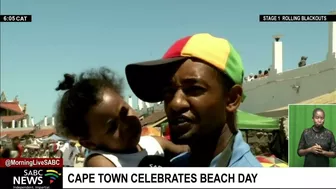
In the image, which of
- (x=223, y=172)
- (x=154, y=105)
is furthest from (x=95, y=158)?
(x=223, y=172)

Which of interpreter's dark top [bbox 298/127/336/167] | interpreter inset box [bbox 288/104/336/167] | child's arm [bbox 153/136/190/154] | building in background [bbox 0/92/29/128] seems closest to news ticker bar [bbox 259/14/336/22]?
interpreter inset box [bbox 288/104/336/167]

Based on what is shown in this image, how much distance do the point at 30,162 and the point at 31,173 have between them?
0.05m

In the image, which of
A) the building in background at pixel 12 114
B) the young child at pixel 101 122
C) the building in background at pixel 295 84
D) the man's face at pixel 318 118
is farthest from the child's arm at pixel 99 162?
the man's face at pixel 318 118

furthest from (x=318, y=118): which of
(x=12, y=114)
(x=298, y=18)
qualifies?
(x=12, y=114)

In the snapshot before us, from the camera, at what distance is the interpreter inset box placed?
245 cm

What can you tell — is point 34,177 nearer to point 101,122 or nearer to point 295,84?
point 101,122

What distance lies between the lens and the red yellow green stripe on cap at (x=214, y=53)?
4.70 ft

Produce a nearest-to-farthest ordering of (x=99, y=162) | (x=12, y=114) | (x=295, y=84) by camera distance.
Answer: (x=99, y=162) < (x=12, y=114) < (x=295, y=84)

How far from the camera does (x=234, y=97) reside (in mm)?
1470

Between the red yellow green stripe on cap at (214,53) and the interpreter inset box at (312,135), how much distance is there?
1.10 metres

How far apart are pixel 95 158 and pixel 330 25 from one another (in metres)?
1.44

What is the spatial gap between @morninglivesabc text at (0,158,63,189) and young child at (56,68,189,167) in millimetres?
798

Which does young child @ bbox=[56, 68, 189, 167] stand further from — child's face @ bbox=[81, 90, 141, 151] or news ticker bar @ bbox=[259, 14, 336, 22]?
news ticker bar @ bbox=[259, 14, 336, 22]

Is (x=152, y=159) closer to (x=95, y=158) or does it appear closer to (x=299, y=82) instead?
(x=95, y=158)
